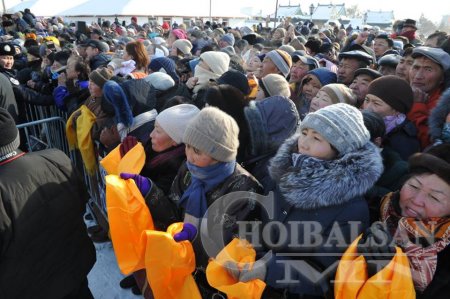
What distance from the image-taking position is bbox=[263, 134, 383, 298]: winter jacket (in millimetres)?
1655

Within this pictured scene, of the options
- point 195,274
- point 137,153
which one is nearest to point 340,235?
point 195,274

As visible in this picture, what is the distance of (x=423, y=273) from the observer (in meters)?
1.45

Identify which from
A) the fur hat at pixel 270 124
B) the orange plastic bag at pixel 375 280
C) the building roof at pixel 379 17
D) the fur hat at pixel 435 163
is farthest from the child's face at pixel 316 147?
the building roof at pixel 379 17

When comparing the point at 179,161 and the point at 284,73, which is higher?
the point at 284,73

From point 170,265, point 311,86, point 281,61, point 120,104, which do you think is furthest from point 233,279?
point 281,61

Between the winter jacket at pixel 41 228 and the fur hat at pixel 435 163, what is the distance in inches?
76.4

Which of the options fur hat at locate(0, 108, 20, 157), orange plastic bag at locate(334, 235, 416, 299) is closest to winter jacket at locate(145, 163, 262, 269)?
orange plastic bag at locate(334, 235, 416, 299)

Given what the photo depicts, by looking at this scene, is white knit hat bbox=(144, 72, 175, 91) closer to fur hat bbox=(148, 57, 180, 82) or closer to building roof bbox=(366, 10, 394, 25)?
fur hat bbox=(148, 57, 180, 82)

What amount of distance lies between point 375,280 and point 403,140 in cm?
131

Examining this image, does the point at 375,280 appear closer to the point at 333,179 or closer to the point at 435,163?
the point at 333,179

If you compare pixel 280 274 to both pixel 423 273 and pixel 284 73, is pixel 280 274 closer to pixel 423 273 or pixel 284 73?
pixel 423 273

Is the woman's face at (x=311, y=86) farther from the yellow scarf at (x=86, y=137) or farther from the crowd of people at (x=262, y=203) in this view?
the yellow scarf at (x=86, y=137)

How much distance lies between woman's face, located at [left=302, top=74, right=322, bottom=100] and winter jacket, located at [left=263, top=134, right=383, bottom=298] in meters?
1.97

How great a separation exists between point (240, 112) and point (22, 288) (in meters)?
1.80
